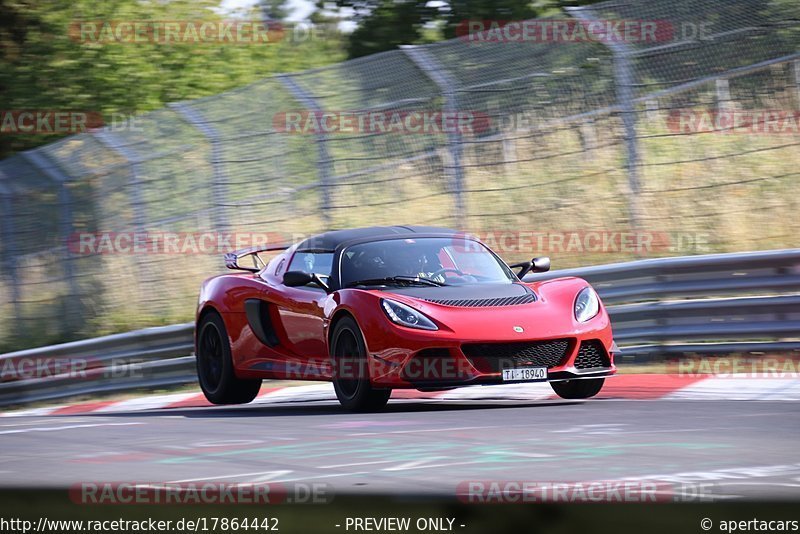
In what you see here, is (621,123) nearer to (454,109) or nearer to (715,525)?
(454,109)

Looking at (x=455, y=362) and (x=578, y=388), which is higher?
(x=455, y=362)

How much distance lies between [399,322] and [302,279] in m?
1.07

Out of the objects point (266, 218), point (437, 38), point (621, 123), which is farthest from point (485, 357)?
point (437, 38)

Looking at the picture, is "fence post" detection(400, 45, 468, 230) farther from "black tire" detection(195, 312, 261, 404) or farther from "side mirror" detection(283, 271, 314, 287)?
"side mirror" detection(283, 271, 314, 287)

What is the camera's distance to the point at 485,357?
8.05 meters

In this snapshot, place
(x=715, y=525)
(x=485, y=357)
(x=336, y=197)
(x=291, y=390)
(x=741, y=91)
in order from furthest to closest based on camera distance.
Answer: (x=336, y=197) < (x=741, y=91) < (x=291, y=390) < (x=485, y=357) < (x=715, y=525)

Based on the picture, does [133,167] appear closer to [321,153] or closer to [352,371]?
[321,153]

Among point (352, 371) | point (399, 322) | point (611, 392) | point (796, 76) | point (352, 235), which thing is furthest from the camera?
point (796, 76)

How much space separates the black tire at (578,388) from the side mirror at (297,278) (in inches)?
72.0

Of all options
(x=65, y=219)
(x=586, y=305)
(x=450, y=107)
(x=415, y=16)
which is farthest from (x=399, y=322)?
(x=415, y=16)

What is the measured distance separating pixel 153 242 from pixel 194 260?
0.51 meters

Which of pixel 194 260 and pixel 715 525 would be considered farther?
pixel 194 260

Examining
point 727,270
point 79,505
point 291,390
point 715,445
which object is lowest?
point 291,390

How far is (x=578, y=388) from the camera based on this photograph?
29.2 ft
